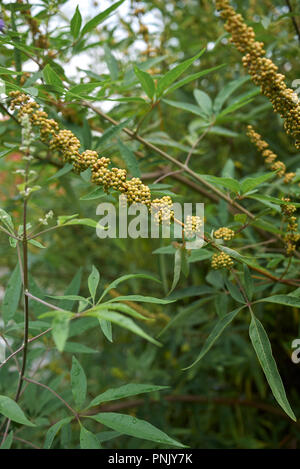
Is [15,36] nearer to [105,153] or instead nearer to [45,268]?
[105,153]

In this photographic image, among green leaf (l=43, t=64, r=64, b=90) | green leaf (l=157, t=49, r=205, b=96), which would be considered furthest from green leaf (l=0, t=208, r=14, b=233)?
green leaf (l=157, t=49, r=205, b=96)

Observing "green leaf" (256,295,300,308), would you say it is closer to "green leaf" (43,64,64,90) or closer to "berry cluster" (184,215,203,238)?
"berry cluster" (184,215,203,238)

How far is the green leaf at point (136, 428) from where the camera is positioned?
51 cm

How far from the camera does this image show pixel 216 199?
97 centimetres

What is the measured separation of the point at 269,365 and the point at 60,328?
30cm

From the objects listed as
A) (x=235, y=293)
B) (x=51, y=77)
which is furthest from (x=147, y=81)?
(x=235, y=293)

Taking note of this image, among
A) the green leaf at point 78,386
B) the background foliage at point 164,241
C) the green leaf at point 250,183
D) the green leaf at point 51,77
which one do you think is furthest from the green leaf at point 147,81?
the green leaf at point 78,386

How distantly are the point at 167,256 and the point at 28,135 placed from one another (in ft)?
2.75

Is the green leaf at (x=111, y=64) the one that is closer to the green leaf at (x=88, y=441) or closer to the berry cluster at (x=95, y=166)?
the berry cluster at (x=95, y=166)

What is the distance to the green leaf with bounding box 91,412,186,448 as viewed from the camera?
0.51 metres

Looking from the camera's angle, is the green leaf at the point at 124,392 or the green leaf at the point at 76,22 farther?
the green leaf at the point at 76,22

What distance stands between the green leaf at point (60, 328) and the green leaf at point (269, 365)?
275mm

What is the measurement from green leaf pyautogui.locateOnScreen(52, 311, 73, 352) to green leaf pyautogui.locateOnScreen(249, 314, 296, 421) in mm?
275
